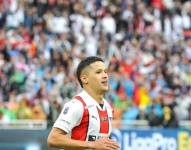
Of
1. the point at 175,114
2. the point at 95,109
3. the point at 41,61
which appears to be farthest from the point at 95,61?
the point at 41,61

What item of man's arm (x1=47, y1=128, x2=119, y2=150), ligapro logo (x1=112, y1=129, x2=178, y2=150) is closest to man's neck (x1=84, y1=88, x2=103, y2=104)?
man's arm (x1=47, y1=128, x2=119, y2=150)

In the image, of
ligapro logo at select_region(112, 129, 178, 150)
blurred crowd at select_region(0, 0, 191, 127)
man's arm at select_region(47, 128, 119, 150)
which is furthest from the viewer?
blurred crowd at select_region(0, 0, 191, 127)

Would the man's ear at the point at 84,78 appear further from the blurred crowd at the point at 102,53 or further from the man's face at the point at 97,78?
the blurred crowd at the point at 102,53

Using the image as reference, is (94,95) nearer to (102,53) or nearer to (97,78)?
(97,78)

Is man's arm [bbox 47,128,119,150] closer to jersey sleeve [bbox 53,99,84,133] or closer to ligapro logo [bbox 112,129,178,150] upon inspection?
jersey sleeve [bbox 53,99,84,133]

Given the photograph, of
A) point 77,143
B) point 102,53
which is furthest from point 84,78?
point 102,53

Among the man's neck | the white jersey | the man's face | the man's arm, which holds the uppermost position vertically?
the man's face

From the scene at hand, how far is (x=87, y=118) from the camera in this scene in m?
6.80

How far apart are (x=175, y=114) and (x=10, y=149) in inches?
154

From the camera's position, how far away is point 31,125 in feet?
49.2

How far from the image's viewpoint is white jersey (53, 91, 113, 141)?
6.68m

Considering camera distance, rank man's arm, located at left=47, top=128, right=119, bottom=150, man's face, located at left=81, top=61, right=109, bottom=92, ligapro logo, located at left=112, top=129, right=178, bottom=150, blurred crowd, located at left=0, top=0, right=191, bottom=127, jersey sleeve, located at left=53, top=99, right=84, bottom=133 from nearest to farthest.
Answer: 1. man's arm, located at left=47, top=128, right=119, bottom=150
2. jersey sleeve, located at left=53, top=99, right=84, bottom=133
3. man's face, located at left=81, top=61, right=109, bottom=92
4. ligapro logo, located at left=112, top=129, right=178, bottom=150
5. blurred crowd, located at left=0, top=0, right=191, bottom=127

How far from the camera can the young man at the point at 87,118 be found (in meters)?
6.54

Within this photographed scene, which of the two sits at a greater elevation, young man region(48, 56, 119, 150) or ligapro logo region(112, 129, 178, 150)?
young man region(48, 56, 119, 150)
